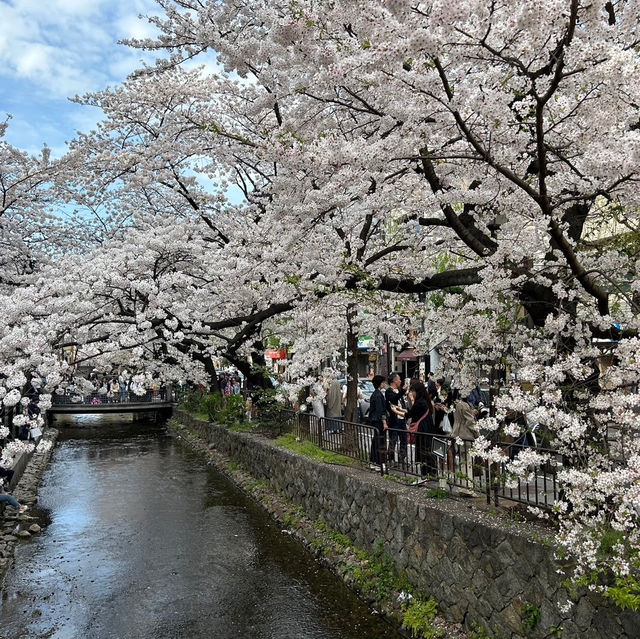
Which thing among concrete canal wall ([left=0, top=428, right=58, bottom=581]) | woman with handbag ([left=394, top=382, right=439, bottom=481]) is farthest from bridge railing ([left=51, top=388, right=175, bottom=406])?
woman with handbag ([left=394, top=382, right=439, bottom=481])

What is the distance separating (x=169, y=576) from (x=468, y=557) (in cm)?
449

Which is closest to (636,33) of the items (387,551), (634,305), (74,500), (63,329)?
(634,305)

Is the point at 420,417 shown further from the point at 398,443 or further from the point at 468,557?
the point at 468,557

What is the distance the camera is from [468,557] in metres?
5.91

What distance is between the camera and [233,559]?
8.98 metres

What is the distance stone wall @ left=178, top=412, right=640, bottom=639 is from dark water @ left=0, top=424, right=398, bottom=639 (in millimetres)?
816

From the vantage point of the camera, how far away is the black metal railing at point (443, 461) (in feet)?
18.7

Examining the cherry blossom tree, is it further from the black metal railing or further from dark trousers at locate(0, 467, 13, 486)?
dark trousers at locate(0, 467, 13, 486)

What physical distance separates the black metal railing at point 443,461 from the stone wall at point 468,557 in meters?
0.33

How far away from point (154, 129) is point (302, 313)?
18.6 ft

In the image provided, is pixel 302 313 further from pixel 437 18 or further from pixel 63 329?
pixel 437 18

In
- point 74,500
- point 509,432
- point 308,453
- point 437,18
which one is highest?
point 437,18

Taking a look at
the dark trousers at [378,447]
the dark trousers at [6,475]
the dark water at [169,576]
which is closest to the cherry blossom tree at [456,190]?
the dark trousers at [378,447]

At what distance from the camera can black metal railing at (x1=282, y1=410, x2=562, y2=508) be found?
571 cm
